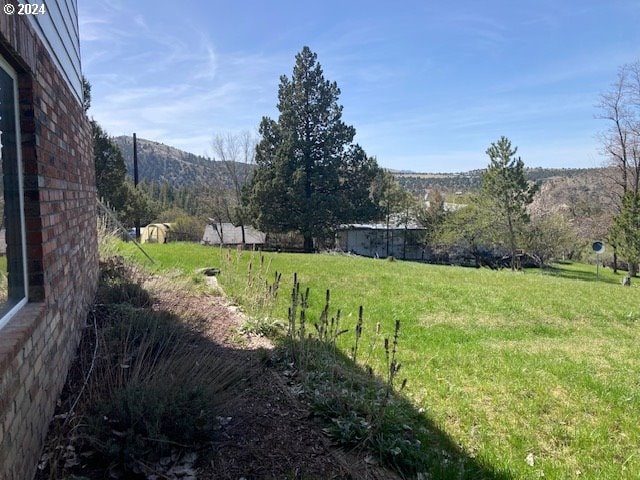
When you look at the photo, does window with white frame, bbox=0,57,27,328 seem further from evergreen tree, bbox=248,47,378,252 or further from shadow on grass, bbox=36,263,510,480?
evergreen tree, bbox=248,47,378,252

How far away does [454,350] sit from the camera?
17.1 ft

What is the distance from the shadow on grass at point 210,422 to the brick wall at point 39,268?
22 centimetres

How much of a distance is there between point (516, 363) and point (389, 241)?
3277cm

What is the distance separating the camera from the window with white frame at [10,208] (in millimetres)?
2062

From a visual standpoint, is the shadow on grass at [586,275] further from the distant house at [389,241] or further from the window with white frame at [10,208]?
the window with white frame at [10,208]

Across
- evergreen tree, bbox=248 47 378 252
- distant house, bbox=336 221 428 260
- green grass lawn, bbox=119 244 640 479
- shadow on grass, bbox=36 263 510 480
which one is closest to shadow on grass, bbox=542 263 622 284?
distant house, bbox=336 221 428 260

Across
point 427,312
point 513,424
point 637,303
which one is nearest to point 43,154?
point 513,424

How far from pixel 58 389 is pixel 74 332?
2.65ft

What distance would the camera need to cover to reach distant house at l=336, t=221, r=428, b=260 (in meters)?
36.4

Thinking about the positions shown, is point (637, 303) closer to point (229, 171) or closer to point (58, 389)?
point (58, 389)

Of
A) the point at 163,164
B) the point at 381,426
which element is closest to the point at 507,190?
the point at 381,426

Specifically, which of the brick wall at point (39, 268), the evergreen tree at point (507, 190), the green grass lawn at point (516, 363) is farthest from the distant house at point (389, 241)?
the brick wall at point (39, 268)

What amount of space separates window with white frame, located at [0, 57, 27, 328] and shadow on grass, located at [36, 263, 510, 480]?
0.75 m

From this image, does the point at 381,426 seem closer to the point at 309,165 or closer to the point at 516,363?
the point at 516,363
